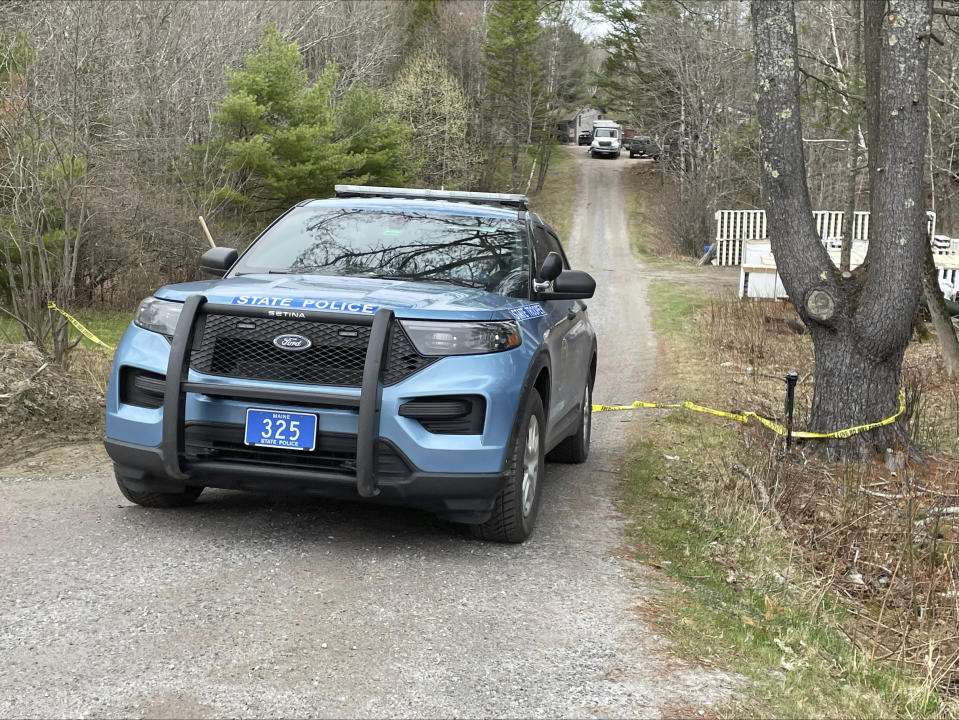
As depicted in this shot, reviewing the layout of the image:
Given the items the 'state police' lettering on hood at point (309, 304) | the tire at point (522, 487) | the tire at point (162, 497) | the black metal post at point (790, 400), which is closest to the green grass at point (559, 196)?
the black metal post at point (790, 400)

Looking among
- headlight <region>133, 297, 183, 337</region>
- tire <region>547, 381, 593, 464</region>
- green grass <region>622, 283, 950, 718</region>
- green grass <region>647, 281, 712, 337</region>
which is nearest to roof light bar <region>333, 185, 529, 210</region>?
tire <region>547, 381, 593, 464</region>

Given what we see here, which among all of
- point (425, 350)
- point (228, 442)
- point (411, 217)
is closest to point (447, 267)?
point (411, 217)

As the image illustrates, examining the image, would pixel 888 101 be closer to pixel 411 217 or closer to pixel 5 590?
pixel 411 217

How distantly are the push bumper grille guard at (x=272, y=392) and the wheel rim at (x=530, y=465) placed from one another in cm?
97

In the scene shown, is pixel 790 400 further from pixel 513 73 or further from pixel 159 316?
pixel 513 73

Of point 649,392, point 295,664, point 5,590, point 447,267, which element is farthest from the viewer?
point 649,392

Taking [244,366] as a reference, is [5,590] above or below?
below

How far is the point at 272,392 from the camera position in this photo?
5.08 metres

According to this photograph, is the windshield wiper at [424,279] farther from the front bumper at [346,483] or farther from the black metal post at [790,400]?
the black metal post at [790,400]

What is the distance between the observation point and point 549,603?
192 inches

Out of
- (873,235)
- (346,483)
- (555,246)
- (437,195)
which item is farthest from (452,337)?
(873,235)

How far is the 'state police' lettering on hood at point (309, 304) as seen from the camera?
17.0ft

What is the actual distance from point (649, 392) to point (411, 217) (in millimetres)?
6463

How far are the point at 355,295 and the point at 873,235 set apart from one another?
4.68m
